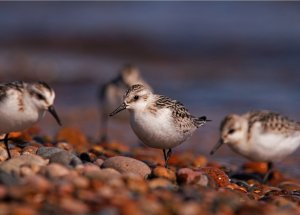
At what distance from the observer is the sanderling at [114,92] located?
12.7 metres

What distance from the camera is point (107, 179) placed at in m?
6.01

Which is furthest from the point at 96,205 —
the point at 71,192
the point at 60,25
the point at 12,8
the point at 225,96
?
the point at 12,8

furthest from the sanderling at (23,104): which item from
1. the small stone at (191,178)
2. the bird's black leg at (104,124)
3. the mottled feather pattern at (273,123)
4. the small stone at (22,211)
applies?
the bird's black leg at (104,124)

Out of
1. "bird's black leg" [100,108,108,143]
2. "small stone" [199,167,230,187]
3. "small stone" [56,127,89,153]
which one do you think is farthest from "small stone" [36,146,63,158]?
"bird's black leg" [100,108,108,143]

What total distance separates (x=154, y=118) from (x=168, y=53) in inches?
775

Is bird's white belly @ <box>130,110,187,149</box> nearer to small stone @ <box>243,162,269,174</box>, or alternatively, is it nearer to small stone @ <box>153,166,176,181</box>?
small stone @ <box>153,166,176,181</box>

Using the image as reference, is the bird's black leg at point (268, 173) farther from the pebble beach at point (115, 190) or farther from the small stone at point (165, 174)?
the small stone at point (165, 174)

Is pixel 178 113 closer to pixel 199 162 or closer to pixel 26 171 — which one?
pixel 26 171

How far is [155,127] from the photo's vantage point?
301 inches

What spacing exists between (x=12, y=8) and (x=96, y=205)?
34640 millimetres

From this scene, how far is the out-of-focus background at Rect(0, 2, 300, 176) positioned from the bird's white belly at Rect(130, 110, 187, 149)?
3.69 meters

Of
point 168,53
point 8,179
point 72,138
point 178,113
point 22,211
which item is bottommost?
point 22,211

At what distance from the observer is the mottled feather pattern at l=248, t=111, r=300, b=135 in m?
9.50

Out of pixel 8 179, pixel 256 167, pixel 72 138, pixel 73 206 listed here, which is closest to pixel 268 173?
pixel 256 167
